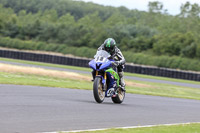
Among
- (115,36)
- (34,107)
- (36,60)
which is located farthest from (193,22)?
(34,107)

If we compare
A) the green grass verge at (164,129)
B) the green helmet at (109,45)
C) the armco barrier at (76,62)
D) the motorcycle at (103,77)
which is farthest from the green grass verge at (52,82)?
the armco barrier at (76,62)

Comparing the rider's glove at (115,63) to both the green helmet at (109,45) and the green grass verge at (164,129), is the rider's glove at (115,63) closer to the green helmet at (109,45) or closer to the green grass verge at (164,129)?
the green helmet at (109,45)

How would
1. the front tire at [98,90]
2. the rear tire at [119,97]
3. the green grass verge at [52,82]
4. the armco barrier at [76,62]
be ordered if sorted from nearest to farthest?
the front tire at [98,90]
the rear tire at [119,97]
the green grass verge at [52,82]
the armco barrier at [76,62]

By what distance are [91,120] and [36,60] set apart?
34.8 metres

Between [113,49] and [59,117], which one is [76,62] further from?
[59,117]

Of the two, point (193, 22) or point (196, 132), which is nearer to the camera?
point (196, 132)

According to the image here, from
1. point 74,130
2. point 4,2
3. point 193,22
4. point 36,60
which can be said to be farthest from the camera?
point 4,2

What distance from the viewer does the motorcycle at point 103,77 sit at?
10875 millimetres

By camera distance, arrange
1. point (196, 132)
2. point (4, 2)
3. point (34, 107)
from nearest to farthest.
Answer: point (196, 132) → point (34, 107) → point (4, 2)

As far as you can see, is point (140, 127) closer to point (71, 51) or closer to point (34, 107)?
point (34, 107)

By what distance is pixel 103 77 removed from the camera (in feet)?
36.7

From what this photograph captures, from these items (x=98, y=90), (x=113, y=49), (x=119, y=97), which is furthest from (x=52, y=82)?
(x=98, y=90)

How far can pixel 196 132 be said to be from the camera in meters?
7.76

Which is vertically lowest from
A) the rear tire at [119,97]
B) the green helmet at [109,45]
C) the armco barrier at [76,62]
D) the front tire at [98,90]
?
the armco barrier at [76,62]
